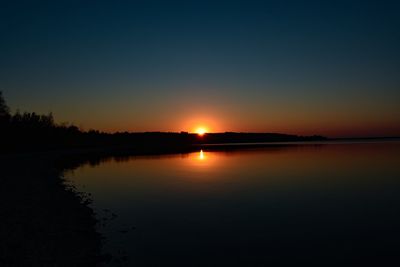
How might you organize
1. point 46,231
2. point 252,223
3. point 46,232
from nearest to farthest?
point 46,232
point 46,231
point 252,223

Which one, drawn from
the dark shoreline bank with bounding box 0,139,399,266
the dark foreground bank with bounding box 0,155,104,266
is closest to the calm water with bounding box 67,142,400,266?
Answer: the dark shoreline bank with bounding box 0,139,399,266

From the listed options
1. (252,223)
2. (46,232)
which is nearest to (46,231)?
(46,232)

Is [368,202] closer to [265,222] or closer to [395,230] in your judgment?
[395,230]

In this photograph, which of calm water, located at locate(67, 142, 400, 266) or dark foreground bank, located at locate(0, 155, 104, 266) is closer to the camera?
dark foreground bank, located at locate(0, 155, 104, 266)

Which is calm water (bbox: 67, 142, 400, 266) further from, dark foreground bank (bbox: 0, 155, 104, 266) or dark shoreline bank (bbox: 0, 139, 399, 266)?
dark foreground bank (bbox: 0, 155, 104, 266)

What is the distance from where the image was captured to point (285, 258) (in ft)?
52.0

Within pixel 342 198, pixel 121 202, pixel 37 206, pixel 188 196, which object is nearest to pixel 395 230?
pixel 342 198

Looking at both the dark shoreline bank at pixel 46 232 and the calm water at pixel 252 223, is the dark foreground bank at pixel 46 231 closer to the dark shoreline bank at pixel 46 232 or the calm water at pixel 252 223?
Answer: the dark shoreline bank at pixel 46 232

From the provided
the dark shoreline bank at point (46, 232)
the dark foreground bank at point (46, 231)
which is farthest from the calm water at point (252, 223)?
the dark foreground bank at point (46, 231)

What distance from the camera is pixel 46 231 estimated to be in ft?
57.2

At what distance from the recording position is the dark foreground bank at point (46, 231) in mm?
13811

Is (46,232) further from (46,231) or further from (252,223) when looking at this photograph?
(252,223)

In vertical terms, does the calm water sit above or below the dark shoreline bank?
below

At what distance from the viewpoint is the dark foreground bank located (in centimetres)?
1381
